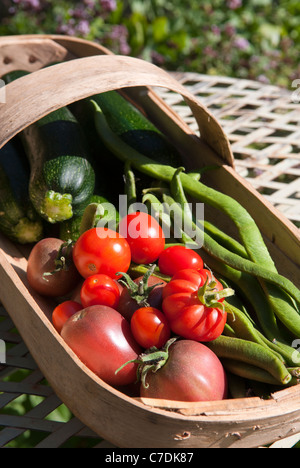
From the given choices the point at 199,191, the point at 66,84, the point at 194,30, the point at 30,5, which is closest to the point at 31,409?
the point at 199,191

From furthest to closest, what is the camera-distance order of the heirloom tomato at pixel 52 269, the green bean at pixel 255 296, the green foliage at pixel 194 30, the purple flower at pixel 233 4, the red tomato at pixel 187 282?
1. the purple flower at pixel 233 4
2. the green foliage at pixel 194 30
3. the heirloom tomato at pixel 52 269
4. the green bean at pixel 255 296
5. the red tomato at pixel 187 282

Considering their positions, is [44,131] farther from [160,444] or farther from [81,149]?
[160,444]

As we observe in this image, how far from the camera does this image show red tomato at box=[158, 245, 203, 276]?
1.59 m

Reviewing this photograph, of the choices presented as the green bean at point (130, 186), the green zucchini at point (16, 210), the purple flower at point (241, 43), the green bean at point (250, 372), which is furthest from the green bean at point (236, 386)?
the purple flower at point (241, 43)

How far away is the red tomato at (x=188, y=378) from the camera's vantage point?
128cm

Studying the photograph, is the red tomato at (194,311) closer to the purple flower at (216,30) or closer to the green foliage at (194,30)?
the green foliage at (194,30)

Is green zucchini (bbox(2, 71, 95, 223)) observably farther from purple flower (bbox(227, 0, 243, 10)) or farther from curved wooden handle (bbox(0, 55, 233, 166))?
purple flower (bbox(227, 0, 243, 10))

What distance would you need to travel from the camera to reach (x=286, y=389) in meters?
1.26

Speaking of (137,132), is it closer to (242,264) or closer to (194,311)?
(242,264)

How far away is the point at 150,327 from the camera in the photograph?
137cm

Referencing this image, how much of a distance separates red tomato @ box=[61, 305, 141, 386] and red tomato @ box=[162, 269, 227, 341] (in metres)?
0.14

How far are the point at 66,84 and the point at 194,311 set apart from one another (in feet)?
2.62
